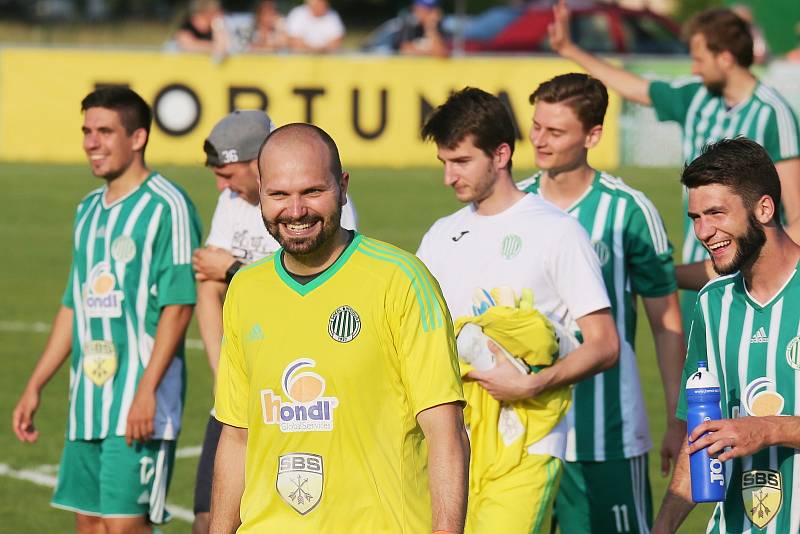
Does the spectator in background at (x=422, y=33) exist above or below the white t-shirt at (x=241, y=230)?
above

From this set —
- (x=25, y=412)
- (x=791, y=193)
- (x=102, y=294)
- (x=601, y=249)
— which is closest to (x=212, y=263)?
(x=102, y=294)

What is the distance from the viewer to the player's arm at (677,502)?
535 centimetres

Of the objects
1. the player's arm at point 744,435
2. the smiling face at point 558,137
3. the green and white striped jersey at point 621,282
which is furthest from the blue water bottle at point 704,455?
the smiling face at point 558,137

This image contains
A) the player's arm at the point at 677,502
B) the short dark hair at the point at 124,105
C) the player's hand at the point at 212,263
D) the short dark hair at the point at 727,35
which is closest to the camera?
the player's arm at the point at 677,502

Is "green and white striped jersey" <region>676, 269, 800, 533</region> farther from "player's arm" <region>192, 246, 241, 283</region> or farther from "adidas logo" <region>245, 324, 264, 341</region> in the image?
"player's arm" <region>192, 246, 241, 283</region>

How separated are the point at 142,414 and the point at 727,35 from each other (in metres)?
3.89

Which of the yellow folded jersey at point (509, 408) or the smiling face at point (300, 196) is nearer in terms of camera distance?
the smiling face at point (300, 196)

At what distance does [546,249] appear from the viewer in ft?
21.2

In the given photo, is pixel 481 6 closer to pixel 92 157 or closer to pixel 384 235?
pixel 384 235

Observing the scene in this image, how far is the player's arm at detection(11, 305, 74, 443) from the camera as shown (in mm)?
7895

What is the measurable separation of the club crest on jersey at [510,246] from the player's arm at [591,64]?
2631 millimetres

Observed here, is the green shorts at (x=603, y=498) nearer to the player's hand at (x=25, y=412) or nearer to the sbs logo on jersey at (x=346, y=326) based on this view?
the sbs logo on jersey at (x=346, y=326)

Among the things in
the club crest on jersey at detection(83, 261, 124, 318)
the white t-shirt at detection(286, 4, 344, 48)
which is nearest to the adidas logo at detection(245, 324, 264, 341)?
the club crest on jersey at detection(83, 261, 124, 318)

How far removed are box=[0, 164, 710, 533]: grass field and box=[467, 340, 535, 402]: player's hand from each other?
1.04m
